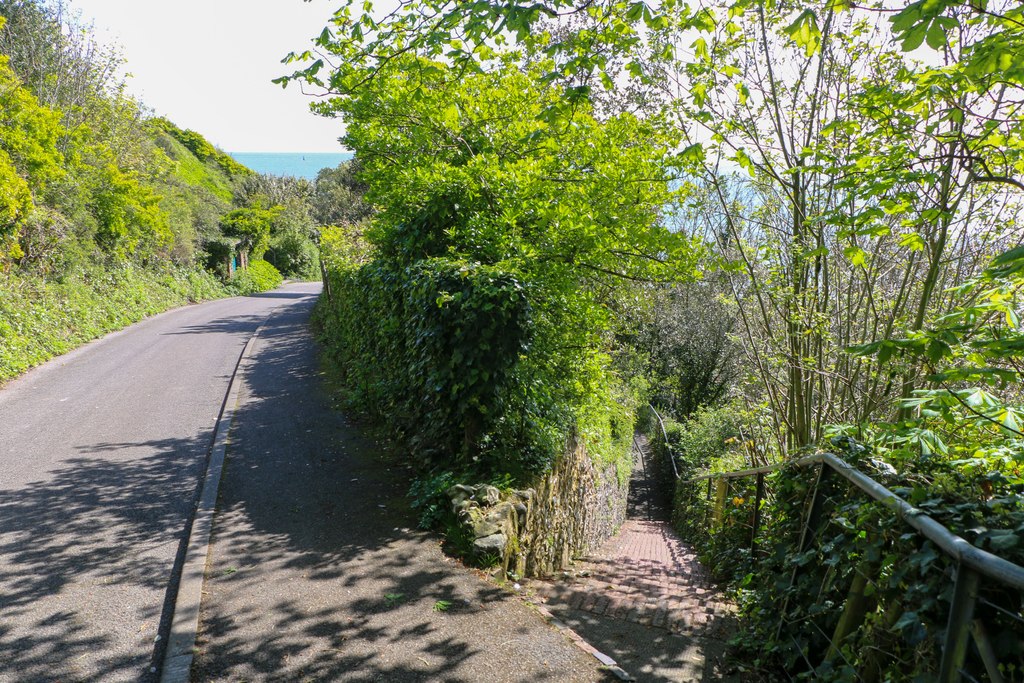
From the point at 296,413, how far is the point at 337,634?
708 centimetres

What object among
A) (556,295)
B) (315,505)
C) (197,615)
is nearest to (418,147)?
(556,295)

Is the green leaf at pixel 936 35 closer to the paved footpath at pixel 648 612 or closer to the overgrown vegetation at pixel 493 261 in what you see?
the overgrown vegetation at pixel 493 261

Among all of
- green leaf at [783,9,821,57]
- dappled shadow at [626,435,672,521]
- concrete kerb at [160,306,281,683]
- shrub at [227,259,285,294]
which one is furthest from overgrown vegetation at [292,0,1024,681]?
shrub at [227,259,285,294]

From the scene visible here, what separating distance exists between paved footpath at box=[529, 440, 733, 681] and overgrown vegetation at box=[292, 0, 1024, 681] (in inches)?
20.9

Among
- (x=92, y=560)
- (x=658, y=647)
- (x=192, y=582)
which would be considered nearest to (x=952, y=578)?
(x=658, y=647)

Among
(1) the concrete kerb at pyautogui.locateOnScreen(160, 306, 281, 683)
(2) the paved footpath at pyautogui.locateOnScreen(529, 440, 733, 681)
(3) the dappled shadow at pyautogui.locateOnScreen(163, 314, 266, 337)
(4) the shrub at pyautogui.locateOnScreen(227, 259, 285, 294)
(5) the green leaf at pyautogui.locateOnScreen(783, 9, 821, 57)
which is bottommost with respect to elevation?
(2) the paved footpath at pyautogui.locateOnScreen(529, 440, 733, 681)

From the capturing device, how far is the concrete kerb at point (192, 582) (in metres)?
4.22

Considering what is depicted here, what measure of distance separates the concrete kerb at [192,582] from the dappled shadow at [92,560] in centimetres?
13

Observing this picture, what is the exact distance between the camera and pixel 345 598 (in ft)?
16.8

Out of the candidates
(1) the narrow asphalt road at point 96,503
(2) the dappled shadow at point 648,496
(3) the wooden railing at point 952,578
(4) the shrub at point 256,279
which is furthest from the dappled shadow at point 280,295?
(3) the wooden railing at point 952,578

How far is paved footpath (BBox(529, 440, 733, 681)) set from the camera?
15.1ft

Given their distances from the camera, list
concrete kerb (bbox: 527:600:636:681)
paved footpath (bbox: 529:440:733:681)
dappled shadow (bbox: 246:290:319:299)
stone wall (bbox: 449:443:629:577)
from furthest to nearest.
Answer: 1. dappled shadow (bbox: 246:290:319:299)
2. stone wall (bbox: 449:443:629:577)
3. paved footpath (bbox: 529:440:733:681)
4. concrete kerb (bbox: 527:600:636:681)

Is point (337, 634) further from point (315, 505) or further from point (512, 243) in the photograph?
point (512, 243)

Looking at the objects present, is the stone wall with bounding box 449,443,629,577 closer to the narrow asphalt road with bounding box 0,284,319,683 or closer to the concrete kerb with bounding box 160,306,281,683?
the concrete kerb with bounding box 160,306,281,683
